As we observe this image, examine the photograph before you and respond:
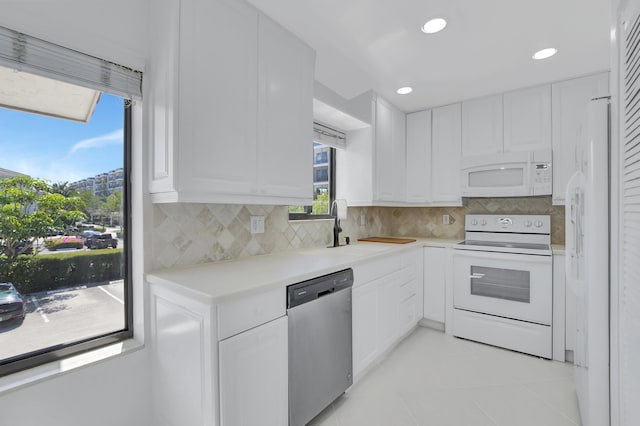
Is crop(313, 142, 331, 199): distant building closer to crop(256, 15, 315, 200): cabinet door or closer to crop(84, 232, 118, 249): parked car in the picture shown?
crop(256, 15, 315, 200): cabinet door

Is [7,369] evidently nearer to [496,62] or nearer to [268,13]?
[268,13]

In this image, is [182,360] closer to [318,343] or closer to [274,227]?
[318,343]

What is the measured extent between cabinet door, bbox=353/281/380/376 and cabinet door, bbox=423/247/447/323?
104 centimetres

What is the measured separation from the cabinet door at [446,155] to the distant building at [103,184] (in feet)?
9.58

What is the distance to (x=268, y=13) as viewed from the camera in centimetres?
172

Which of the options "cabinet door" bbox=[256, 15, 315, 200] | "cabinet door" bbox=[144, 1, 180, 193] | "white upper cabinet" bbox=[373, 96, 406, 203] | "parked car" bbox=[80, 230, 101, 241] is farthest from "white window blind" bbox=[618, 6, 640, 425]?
"parked car" bbox=[80, 230, 101, 241]

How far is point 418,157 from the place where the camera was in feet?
11.1

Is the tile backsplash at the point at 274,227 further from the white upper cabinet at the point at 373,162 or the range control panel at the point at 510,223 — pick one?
the white upper cabinet at the point at 373,162

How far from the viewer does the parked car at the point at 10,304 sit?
1.29 metres

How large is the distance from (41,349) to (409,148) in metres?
3.45

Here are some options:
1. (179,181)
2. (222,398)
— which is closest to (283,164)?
(179,181)

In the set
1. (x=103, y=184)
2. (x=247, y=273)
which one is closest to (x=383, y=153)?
(x=247, y=273)

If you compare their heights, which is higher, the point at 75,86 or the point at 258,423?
the point at 75,86

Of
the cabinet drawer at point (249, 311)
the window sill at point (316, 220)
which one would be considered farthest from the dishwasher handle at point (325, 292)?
the window sill at point (316, 220)
